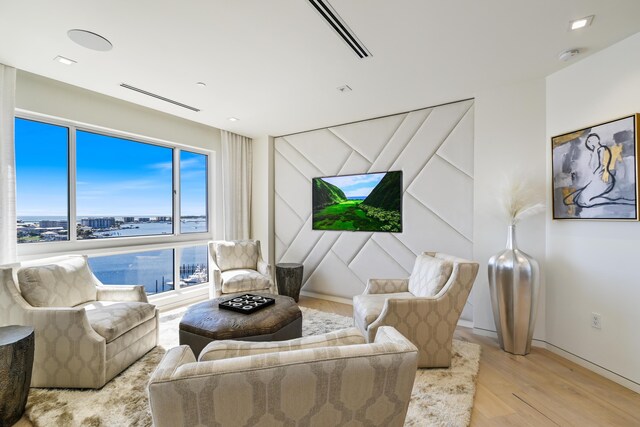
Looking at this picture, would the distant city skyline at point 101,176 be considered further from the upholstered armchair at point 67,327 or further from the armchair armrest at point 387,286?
the armchair armrest at point 387,286

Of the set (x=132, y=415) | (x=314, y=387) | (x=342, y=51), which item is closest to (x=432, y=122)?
(x=342, y=51)

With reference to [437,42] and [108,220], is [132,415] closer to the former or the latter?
[108,220]

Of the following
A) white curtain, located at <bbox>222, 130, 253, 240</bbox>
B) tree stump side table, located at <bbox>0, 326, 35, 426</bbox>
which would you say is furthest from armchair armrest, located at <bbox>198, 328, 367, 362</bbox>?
white curtain, located at <bbox>222, 130, 253, 240</bbox>

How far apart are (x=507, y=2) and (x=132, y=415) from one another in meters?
3.53

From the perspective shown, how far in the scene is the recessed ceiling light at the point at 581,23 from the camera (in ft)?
6.53

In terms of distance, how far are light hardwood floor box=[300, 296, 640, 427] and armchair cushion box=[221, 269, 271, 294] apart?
98.6 inches

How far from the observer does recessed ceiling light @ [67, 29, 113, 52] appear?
84.6 inches

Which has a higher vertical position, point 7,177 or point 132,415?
point 7,177

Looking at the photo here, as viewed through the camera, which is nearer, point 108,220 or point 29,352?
point 29,352

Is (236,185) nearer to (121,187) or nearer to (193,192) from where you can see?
(193,192)

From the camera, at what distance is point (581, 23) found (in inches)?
80.1

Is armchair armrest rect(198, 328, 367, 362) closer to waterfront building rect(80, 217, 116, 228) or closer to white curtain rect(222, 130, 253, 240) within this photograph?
waterfront building rect(80, 217, 116, 228)

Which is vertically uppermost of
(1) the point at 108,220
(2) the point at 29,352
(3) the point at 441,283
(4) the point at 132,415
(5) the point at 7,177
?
(5) the point at 7,177

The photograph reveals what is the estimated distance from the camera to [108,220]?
3625 mm
